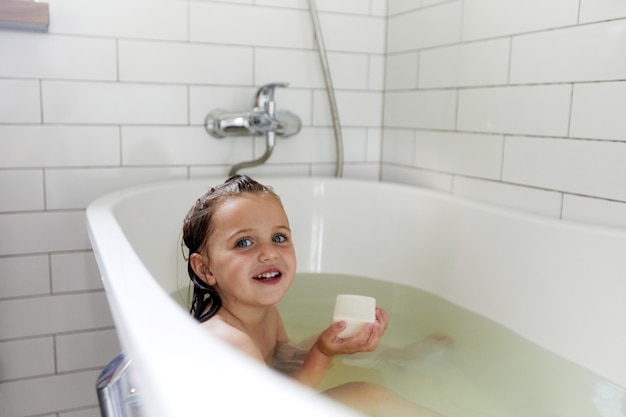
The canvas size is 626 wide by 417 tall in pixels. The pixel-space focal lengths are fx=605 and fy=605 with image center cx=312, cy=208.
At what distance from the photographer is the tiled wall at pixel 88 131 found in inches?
55.5

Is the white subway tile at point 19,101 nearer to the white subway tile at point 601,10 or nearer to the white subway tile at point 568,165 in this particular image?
the white subway tile at point 568,165

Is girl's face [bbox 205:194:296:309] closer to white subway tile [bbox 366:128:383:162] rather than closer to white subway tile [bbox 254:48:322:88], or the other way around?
white subway tile [bbox 254:48:322:88]

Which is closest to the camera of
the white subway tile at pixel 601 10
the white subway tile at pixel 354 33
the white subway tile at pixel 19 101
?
the white subway tile at pixel 601 10

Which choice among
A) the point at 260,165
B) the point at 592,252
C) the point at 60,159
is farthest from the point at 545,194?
the point at 60,159

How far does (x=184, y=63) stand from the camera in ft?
5.08

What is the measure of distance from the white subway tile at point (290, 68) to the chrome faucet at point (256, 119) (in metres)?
0.14

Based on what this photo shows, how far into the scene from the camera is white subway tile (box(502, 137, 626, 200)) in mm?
1063

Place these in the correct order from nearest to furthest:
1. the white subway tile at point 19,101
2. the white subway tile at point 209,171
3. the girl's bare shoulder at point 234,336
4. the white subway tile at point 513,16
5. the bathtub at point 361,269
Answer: the bathtub at point 361,269 < the girl's bare shoulder at point 234,336 < the white subway tile at point 513,16 < the white subway tile at point 19,101 < the white subway tile at point 209,171

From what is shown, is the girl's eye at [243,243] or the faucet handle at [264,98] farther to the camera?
the faucet handle at [264,98]

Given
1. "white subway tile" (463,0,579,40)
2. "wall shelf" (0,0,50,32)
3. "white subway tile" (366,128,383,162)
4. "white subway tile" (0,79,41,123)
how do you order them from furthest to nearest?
"white subway tile" (366,128,383,162), "white subway tile" (0,79,41,123), "wall shelf" (0,0,50,32), "white subway tile" (463,0,579,40)

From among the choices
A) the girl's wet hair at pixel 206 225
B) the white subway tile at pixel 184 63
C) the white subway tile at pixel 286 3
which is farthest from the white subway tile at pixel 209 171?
the girl's wet hair at pixel 206 225

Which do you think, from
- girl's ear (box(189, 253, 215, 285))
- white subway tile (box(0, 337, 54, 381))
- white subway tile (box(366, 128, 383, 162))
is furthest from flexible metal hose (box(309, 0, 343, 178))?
white subway tile (box(0, 337, 54, 381))

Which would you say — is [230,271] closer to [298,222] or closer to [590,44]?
[298,222]

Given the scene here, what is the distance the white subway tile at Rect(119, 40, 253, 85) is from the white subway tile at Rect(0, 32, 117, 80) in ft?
0.14
